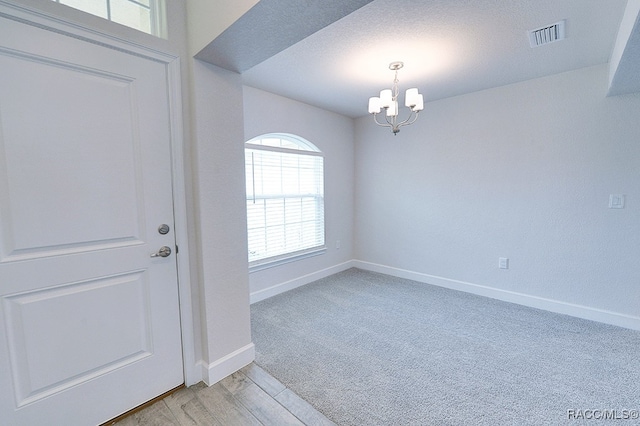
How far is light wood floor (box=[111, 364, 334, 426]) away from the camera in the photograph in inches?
58.9

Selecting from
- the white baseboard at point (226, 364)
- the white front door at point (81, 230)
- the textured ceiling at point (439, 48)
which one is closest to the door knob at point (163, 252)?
the white front door at point (81, 230)

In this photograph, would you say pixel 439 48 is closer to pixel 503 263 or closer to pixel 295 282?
pixel 503 263

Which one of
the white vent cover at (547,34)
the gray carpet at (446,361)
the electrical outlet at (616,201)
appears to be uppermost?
the white vent cover at (547,34)

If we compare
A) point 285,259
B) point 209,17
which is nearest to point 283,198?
Result: point 285,259

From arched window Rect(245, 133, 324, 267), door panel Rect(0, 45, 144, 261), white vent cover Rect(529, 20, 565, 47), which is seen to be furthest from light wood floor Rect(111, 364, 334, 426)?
white vent cover Rect(529, 20, 565, 47)

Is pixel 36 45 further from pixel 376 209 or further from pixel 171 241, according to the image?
pixel 376 209

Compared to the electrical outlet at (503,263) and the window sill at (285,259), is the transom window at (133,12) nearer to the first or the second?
the window sill at (285,259)

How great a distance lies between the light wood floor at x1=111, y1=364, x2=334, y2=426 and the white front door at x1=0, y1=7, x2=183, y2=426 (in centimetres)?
12

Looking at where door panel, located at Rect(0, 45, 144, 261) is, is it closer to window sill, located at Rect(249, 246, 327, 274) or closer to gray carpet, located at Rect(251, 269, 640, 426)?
gray carpet, located at Rect(251, 269, 640, 426)

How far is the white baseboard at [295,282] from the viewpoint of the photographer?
3.12 metres

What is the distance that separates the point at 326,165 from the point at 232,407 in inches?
117

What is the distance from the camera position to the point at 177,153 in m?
1.63

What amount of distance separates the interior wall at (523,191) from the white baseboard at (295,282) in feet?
2.49

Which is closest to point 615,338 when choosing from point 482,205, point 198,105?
point 482,205
